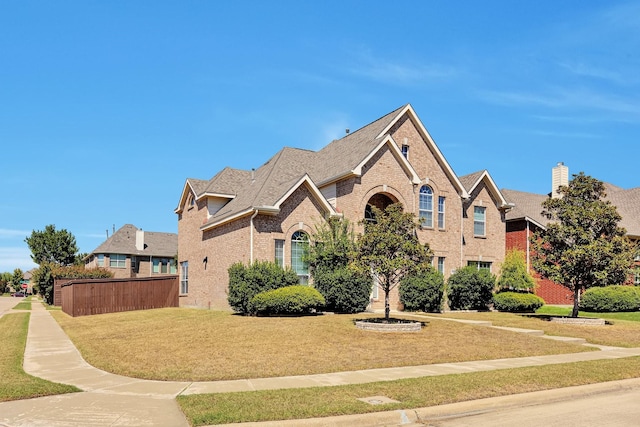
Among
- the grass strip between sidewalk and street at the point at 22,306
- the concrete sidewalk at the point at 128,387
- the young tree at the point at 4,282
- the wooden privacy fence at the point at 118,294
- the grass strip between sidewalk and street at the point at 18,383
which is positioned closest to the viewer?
the concrete sidewalk at the point at 128,387

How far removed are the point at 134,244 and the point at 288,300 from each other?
49.2m

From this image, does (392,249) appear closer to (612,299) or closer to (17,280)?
(612,299)

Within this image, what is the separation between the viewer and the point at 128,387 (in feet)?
34.4

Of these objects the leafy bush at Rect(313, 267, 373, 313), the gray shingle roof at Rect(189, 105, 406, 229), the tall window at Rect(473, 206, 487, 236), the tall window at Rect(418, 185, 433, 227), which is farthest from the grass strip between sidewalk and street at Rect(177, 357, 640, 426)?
the tall window at Rect(473, 206, 487, 236)

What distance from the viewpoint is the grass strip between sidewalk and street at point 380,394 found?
27.1ft

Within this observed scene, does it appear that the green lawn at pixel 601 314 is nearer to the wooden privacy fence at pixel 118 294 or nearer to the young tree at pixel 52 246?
the wooden privacy fence at pixel 118 294

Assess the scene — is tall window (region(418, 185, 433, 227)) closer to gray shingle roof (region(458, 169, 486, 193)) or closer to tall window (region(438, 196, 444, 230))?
tall window (region(438, 196, 444, 230))

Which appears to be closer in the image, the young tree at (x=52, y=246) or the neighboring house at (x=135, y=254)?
the neighboring house at (x=135, y=254)

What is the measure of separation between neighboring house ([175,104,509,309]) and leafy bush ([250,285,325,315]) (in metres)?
2.88

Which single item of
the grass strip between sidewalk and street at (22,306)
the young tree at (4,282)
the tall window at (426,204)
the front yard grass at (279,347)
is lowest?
the young tree at (4,282)

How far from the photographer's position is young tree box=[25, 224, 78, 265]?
244 feet

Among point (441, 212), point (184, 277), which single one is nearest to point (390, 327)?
point (441, 212)

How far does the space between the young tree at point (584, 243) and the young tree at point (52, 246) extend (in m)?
67.5

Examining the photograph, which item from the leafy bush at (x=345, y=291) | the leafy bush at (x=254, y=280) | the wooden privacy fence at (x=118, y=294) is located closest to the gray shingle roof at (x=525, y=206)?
the leafy bush at (x=345, y=291)
